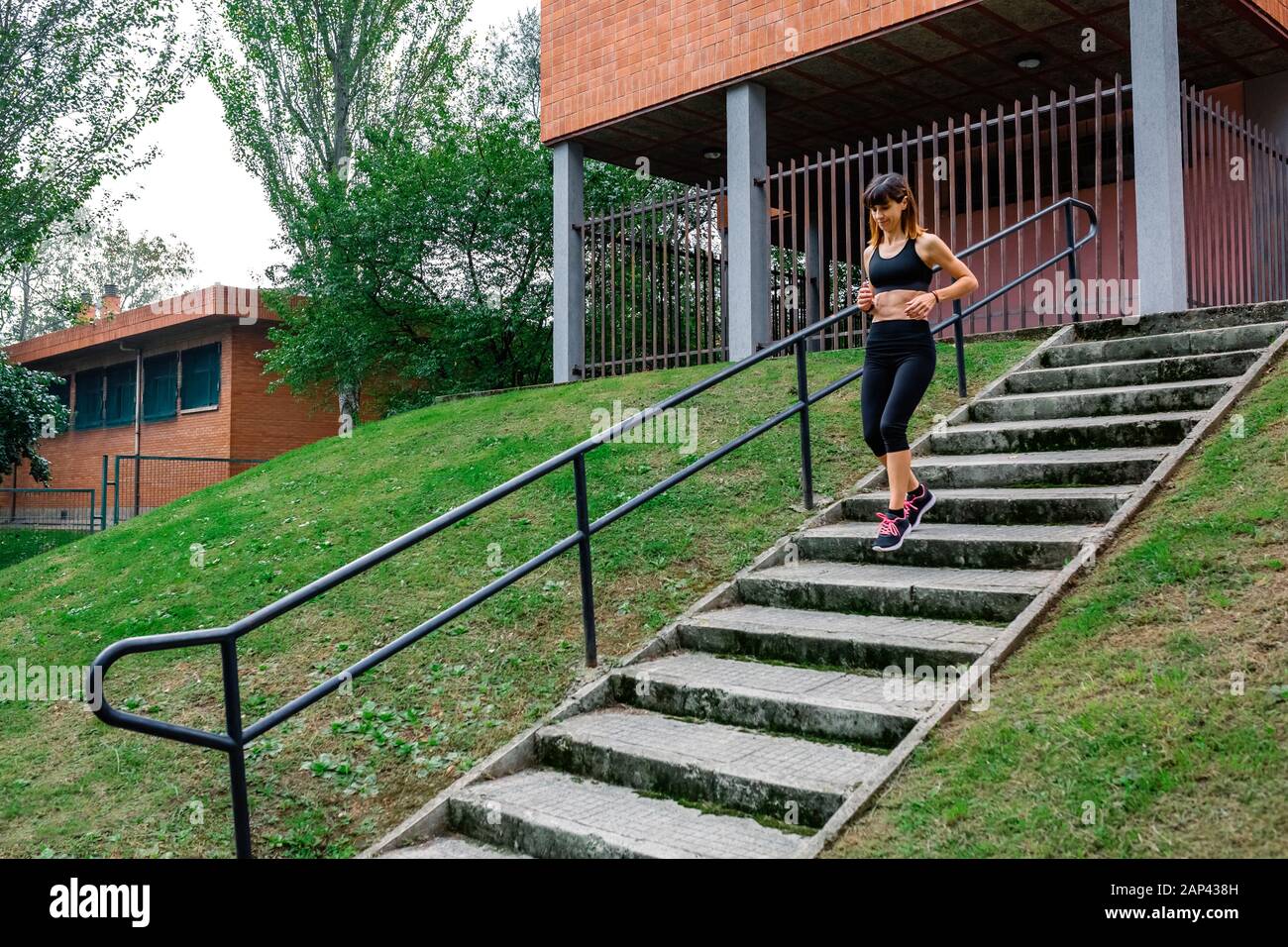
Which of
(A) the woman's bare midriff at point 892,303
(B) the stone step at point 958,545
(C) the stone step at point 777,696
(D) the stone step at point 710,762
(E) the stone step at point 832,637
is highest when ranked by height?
(A) the woman's bare midriff at point 892,303

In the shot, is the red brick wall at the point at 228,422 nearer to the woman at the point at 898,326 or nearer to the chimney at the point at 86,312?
the chimney at the point at 86,312

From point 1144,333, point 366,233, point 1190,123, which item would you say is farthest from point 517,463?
point 366,233

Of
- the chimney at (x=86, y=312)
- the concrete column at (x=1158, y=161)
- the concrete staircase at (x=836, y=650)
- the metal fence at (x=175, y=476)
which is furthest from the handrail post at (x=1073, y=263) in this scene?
the chimney at (x=86, y=312)

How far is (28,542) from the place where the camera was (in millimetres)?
18062

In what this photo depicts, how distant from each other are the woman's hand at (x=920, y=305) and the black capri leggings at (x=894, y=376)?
0.08m

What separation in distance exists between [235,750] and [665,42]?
980 centimetres

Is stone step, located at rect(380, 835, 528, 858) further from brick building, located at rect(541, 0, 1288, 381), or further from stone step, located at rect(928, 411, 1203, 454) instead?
brick building, located at rect(541, 0, 1288, 381)

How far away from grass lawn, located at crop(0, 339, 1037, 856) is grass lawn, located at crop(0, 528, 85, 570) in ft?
24.6

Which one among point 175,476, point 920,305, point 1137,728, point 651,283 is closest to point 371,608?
point 920,305

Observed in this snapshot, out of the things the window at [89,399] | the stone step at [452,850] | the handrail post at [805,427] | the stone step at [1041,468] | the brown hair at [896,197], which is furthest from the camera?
the window at [89,399]

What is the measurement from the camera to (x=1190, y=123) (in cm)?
872

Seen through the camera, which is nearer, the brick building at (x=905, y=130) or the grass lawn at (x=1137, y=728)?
the grass lawn at (x=1137, y=728)

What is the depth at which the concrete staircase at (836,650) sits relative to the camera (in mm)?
3543
